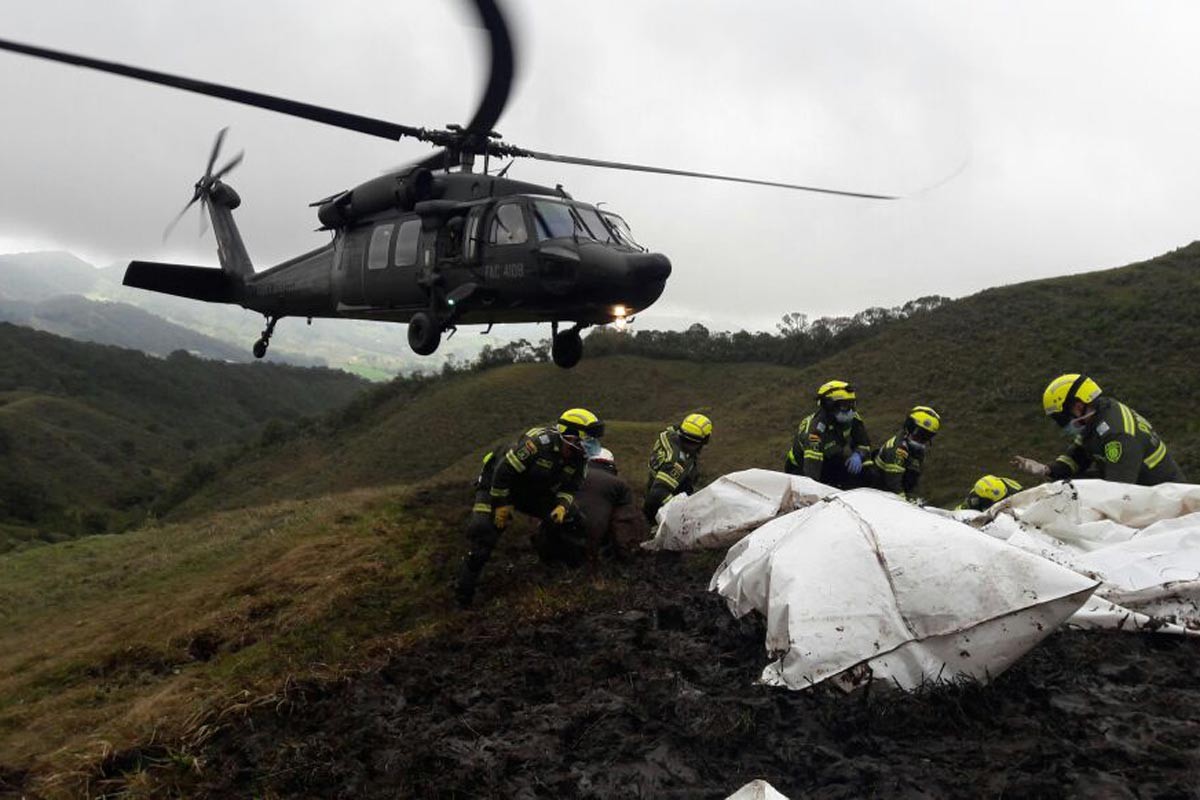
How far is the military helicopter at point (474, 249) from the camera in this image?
893 centimetres

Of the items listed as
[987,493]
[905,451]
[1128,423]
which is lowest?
[987,493]

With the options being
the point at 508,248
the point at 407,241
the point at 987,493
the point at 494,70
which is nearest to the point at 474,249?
the point at 508,248

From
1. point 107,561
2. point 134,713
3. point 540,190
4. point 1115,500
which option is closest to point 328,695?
point 134,713

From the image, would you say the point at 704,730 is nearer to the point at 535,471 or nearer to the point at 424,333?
the point at 535,471

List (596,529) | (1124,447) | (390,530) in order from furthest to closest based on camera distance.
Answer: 1. (390,530)
2. (596,529)
3. (1124,447)

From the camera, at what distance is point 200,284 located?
13.2 m

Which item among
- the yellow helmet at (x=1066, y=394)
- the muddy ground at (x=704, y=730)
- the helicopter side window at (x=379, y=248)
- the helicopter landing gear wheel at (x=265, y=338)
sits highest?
the helicopter side window at (x=379, y=248)

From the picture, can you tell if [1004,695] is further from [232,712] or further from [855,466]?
[855,466]

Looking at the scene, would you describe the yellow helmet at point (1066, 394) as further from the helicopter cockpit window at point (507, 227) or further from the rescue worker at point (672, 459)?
the helicopter cockpit window at point (507, 227)

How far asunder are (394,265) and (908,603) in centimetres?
809

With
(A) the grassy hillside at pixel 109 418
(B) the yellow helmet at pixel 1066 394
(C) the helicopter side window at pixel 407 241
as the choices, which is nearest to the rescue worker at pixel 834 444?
(B) the yellow helmet at pixel 1066 394

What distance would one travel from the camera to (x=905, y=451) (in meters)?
8.98

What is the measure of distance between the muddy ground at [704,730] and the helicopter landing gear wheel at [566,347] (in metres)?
5.76

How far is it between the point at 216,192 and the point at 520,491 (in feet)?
34.6
